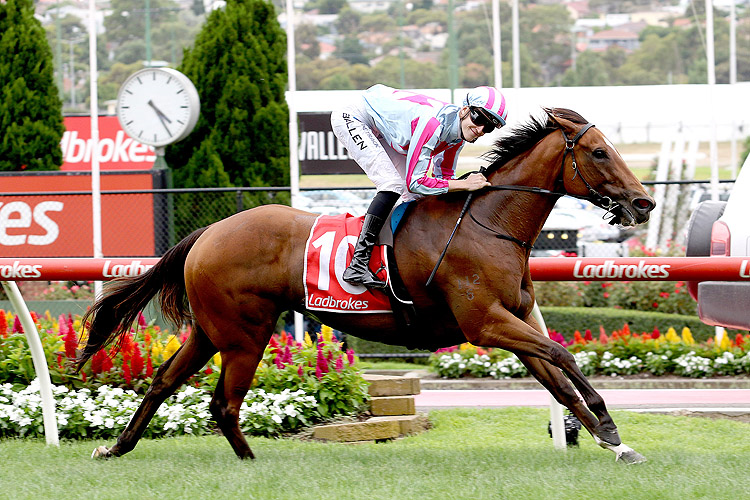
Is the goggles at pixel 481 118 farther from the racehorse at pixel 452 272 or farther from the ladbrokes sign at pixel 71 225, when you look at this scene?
the ladbrokes sign at pixel 71 225

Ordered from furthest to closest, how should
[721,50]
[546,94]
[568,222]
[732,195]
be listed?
[721,50] < [568,222] < [546,94] < [732,195]

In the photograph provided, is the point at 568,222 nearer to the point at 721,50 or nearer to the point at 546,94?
the point at 546,94

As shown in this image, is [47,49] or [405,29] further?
[405,29]

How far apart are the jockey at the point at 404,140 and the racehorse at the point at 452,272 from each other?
0.15 metres

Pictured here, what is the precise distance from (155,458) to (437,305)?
66.4 inches

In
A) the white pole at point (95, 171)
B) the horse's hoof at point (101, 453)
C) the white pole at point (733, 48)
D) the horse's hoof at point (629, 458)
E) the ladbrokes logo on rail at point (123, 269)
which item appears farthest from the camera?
the white pole at point (733, 48)

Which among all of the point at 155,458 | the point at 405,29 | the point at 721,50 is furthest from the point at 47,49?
the point at 405,29

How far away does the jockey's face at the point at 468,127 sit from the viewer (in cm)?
488

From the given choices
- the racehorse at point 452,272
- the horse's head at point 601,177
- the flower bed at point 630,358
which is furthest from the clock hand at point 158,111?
the horse's head at point 601,177

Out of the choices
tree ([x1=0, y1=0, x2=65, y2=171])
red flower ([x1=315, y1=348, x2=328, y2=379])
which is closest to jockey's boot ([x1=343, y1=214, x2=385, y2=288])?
red flower ([x1=315, y1=348, x2=328, y2=379])

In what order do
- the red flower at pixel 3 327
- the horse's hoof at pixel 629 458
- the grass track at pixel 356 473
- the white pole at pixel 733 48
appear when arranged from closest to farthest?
the grass track at pixel 356 473 → the horse's hoof at pixel 629 458 → the red flower at pixel 3 327 → the white pole at pixel 733 48

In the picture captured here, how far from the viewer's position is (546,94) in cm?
1931

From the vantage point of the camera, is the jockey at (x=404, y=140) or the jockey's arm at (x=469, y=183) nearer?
the jockey at (x=404, y=140)

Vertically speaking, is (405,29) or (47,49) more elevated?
(405,29)
